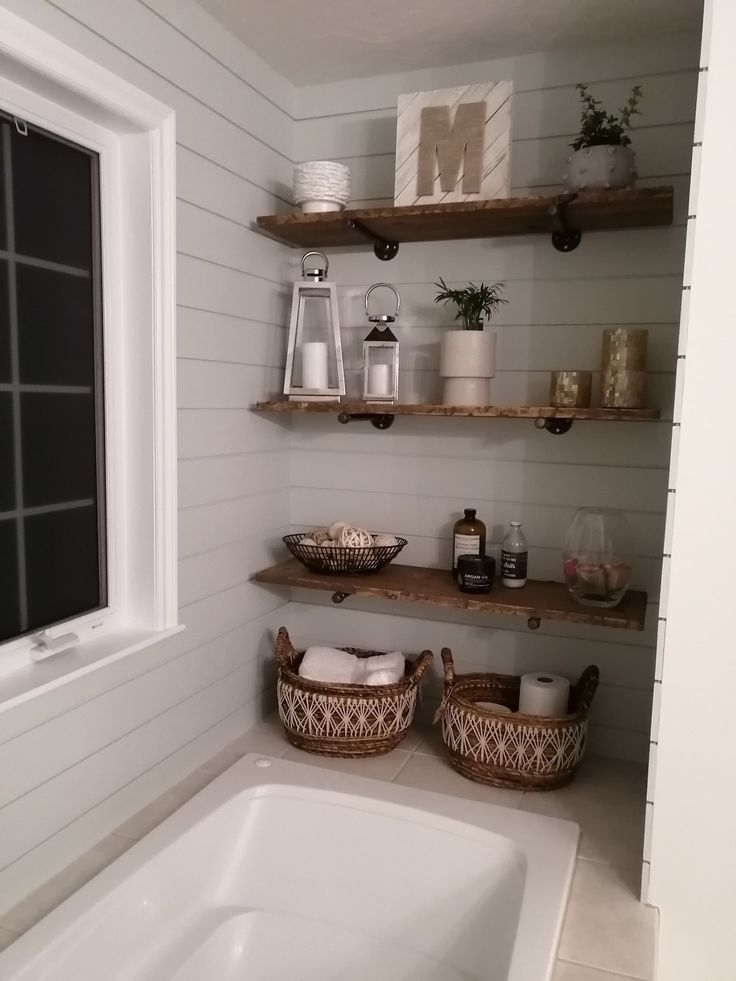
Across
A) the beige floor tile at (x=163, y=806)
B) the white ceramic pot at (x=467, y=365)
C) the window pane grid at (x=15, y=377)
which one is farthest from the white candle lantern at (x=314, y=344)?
the beige floor tile at (x=163, y=806)

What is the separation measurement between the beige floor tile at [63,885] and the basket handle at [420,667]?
2.38 ft

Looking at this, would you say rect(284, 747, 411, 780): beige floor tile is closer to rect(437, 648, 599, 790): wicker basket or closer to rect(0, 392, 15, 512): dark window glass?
rect(437, 648, 599, 790): wicker basket

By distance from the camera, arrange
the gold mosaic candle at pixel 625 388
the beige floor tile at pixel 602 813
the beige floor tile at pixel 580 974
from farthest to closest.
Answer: the gold mosaic candle at pixel 625 388 → the beige floor tile at pixel 602 813 → the beige floor tile at pixel 580 974

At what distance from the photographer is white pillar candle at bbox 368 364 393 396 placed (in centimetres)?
195

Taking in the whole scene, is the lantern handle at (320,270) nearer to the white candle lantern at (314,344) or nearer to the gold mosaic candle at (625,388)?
the white candle lantern at (314,344)

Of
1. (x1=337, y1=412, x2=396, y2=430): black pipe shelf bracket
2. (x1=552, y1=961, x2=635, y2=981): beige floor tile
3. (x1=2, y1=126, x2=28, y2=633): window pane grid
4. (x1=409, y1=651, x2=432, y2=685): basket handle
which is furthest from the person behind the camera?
(x1=337, y1=412, x2=396, y2=430): black pipe shelf bracket

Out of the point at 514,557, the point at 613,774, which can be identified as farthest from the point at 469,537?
the point at 613,774

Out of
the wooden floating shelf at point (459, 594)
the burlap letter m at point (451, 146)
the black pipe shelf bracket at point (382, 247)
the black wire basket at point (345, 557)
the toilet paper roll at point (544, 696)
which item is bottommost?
the toilet paper roll at point (544, 696)

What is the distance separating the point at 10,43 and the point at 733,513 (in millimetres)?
1393

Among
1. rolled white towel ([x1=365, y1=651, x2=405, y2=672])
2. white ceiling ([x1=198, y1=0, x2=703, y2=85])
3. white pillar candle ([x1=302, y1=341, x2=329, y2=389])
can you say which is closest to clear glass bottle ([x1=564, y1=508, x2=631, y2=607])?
rolled white towel ([x1=365, y1=651, x2=405, y2=672])

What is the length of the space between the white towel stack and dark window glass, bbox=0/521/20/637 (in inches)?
30.1

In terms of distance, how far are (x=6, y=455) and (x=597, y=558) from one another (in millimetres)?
1227

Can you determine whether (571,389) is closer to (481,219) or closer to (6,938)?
(481,219)

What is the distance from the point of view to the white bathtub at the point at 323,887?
4.71ft
